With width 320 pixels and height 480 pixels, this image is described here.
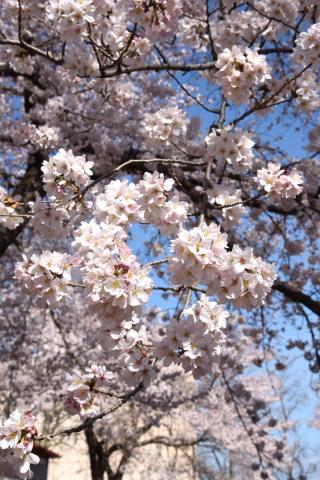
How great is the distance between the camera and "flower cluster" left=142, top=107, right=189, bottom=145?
333cm

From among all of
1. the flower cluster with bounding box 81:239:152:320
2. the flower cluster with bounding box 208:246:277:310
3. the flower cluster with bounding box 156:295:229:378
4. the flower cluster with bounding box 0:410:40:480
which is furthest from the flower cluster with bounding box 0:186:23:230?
the flower cluster with bounding box 208:246:277:310

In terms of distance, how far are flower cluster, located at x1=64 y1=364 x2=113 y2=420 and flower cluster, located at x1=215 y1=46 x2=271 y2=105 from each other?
1610mm

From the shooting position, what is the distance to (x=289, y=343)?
7.14 metres

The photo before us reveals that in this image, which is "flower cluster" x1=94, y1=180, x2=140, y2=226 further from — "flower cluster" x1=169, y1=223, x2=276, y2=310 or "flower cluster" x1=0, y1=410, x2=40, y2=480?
"flower cluster" x1=0, y1=410, x2=40, y2=480

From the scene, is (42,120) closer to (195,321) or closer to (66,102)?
(66,102)

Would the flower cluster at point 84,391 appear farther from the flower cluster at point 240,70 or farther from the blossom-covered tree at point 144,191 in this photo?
the flower cluster at point 240,70

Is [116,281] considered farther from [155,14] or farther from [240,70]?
[155,14]

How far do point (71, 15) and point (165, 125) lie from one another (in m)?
0.85

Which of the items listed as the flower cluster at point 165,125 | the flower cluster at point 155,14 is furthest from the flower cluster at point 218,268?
the flower cluster at point 155,14

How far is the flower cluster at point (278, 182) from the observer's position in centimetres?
258

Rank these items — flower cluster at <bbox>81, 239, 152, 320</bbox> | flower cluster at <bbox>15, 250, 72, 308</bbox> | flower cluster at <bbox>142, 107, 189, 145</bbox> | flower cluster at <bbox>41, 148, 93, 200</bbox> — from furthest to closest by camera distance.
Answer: flower cluster at <bbox>142, 107, 189, 145</bbox> < flower cluster at <bbox>41, 148, 93, 200</bbox> < flower cluster at <bbox>15, 250, 72, 308</bbox> < flower cluster at <bbox>81, 239, 152, 320</bbox>

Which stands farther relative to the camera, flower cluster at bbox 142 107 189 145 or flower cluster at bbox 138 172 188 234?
flower cluster at bbox 142 107 189 145

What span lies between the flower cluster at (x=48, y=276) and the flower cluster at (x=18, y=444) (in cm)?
49

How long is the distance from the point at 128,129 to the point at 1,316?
180 inches
